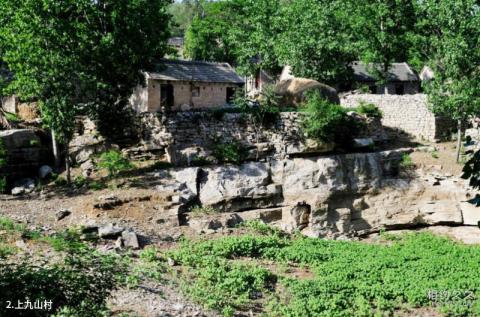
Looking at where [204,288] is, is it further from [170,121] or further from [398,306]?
[170,121]

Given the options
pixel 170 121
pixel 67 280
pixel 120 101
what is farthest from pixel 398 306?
pixel 120 101

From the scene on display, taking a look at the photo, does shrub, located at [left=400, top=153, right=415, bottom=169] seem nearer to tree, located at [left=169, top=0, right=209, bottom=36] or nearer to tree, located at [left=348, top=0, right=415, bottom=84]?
tree, located at [left=348, top=0, right=415, bottom=84]

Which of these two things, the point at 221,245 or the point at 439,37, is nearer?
the point at 221,245

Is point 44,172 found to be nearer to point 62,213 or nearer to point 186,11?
point 62,213

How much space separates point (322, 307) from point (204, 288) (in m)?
3.17

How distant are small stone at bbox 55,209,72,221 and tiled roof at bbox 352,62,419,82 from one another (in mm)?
28014

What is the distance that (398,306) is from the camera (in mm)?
13570

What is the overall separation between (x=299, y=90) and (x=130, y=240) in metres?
14.2

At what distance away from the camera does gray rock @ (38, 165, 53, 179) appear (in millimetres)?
21844

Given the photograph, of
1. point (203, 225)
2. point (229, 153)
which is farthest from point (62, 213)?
point (229, 153)

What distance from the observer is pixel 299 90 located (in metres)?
26.5


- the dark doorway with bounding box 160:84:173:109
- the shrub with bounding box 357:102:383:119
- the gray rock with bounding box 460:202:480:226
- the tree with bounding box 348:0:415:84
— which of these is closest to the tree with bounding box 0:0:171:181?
the dark doorway with bounding box 160:84:173:109

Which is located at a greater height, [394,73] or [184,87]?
[394,73]

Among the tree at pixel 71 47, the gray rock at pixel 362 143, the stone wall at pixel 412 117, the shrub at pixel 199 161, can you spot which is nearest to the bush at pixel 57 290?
the tree at pixel 71 47
